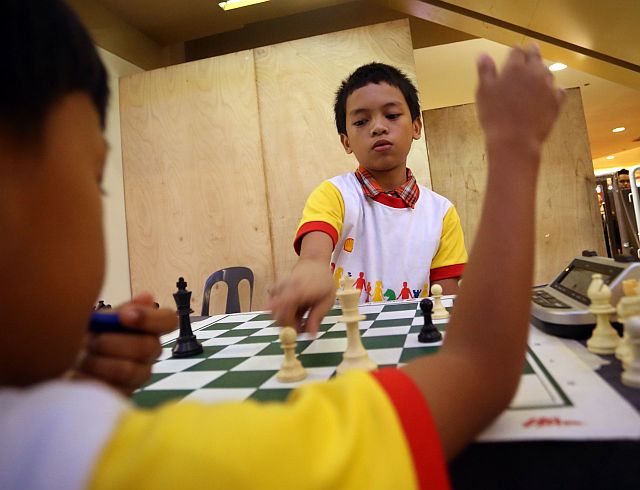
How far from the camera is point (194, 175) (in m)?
3.22

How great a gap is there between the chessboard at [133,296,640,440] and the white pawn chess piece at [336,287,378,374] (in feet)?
0.11

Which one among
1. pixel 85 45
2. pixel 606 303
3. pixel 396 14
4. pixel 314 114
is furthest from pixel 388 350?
pixel 396 14

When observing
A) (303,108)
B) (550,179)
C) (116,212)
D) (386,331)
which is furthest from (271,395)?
(550,179)

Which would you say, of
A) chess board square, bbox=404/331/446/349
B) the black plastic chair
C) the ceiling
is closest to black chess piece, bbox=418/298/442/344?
chess board square, bbox=404/331/446/349

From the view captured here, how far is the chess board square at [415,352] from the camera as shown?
2.55 feet

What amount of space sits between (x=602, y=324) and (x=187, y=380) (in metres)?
0.72

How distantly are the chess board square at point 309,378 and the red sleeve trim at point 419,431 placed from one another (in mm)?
319

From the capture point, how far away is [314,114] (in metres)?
3.04

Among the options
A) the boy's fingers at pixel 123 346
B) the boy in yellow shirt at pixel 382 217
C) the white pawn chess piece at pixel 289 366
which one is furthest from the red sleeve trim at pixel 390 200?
the boy's fingers at pixel 123 346

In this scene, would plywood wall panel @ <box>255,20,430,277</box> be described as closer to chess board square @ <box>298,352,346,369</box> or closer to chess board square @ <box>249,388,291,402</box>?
chess board square @ <box>298,352,346,369</box>

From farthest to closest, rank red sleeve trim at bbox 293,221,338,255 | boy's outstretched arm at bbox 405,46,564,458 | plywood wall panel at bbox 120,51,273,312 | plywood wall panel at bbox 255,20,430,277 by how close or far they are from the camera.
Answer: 1. plywood wall panel at bbox 120,51,273,312
2. plywood wall panel at bbox 255,20,430,277
3. red sleeve trim at bbox 293,221,338,255
4. boy's outstretched arm at bbox 405,46,564,458

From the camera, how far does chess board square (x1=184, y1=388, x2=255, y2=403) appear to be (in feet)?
2.22

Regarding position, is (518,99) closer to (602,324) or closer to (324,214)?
(602,324)

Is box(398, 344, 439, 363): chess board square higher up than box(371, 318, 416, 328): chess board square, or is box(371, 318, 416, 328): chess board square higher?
box(371, 318, 416, 328): chess board square
